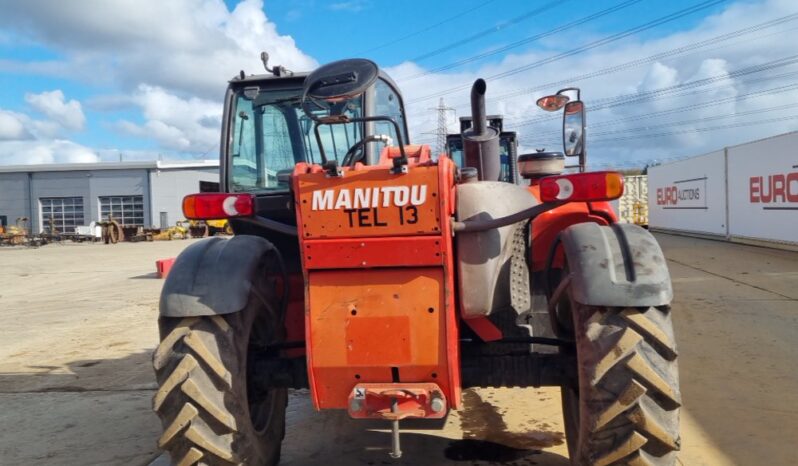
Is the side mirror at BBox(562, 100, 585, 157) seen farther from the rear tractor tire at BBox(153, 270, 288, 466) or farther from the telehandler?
the rear tractor tire at BBox(153, 270, 288, 466)

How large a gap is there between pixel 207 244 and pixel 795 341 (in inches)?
248

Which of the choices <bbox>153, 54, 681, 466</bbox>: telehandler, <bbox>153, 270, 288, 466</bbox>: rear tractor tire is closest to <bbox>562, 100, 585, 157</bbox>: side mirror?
<bbox>153, 54, 681, 466</bbox>: telehandler

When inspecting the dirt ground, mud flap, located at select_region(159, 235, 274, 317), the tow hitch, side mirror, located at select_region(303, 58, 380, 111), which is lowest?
the dirt ground

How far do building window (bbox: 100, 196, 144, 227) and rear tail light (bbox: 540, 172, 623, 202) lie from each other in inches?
1967

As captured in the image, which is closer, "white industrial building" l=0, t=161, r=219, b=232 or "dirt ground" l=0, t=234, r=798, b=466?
"dirt ground" l=0, t=234, r=798, b=466

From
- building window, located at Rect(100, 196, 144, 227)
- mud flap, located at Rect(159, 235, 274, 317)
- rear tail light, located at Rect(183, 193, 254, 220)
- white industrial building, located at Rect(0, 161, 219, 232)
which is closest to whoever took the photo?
mud flap, located at Rect(159, 235, 274, 317)

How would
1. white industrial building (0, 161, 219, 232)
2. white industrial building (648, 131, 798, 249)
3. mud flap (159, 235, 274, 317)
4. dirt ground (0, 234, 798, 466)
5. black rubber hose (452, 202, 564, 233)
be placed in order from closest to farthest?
black rubber hose (452, 202, 564, 233), mud flap (159, 235, 274, 317), dirt ground (0, 234, 798, 466), white industrial building (648, 131, 798, 249), white industrial building (0, 161, 219, 232)

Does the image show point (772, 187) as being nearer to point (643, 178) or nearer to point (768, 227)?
point (768, 227)

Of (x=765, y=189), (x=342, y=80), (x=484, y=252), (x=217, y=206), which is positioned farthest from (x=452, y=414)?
(x=765, y=189)

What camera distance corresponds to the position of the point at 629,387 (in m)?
2.62

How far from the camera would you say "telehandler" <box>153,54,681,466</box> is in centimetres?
269

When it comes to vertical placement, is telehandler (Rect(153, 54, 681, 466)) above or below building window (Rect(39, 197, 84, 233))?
below

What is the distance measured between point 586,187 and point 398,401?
1294 millimetres

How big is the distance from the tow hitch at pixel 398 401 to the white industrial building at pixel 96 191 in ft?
157
